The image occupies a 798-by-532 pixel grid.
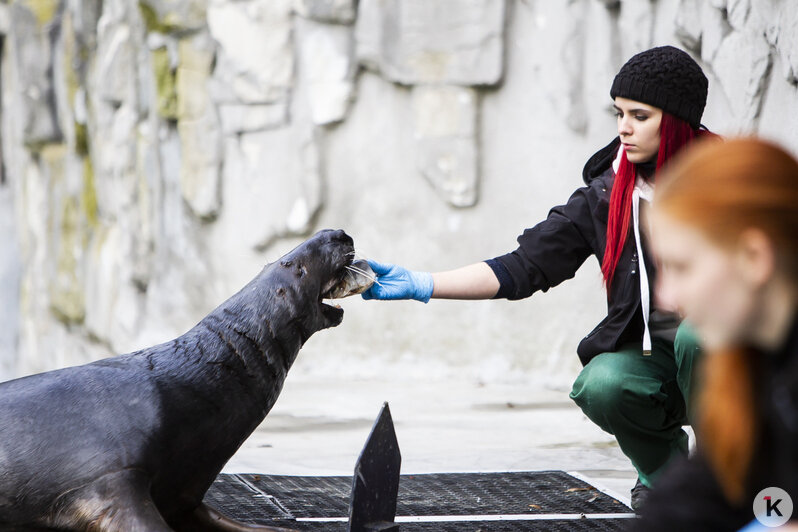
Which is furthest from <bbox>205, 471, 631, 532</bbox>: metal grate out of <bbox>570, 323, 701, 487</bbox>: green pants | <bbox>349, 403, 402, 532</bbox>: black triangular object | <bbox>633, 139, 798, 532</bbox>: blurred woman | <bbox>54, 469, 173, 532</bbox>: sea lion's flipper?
<bbox>633, 139, 798, 532</bbox>: blurred woman

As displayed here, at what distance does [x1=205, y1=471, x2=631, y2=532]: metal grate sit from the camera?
3273 mm

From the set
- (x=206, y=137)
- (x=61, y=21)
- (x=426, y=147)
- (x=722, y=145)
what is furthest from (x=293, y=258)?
(x=61, y=21)

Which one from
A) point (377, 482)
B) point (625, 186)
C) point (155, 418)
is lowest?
point (377, 482)

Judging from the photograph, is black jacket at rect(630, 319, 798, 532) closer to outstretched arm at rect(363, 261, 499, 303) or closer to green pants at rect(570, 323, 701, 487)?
green pants at rect(570, 323, 701, 487)

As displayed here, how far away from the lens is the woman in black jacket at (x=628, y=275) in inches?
122

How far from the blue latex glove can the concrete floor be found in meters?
1.10

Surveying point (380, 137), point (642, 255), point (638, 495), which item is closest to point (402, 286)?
point (642, 255)

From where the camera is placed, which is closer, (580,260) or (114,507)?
(114,507)

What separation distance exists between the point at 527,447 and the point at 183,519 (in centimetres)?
238

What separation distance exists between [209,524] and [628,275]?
1532 mm

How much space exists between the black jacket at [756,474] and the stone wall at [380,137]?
4.04m

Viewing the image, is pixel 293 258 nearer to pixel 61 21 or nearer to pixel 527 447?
pixel 527 447

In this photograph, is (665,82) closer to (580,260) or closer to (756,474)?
(580,260)

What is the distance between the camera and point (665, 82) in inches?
121
